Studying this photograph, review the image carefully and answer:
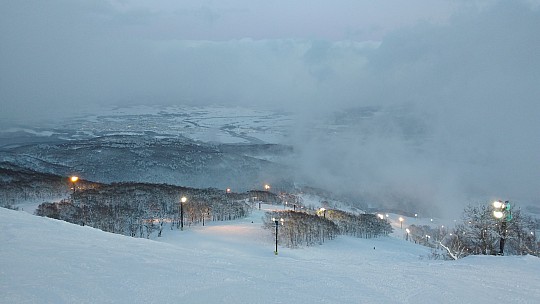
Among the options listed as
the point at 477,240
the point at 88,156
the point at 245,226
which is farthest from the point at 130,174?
the point at 477,240

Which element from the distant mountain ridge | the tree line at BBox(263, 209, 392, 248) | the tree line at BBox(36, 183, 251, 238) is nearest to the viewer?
the tree line at BBox(36, 183, 251, 238)

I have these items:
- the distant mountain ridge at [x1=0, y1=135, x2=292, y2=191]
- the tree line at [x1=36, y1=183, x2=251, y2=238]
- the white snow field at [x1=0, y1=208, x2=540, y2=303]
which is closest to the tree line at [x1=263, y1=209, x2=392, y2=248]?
the tree line at [x1=36, y1=183, x2=251, y2=238]

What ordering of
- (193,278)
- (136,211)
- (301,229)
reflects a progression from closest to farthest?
(193,278), (301,229), (136,211)

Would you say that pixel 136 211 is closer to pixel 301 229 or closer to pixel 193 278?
pixel 301 229

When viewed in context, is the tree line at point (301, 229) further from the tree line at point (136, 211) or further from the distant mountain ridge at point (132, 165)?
the distant mountain ridge at point (132, 165)

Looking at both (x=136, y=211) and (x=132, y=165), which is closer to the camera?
(x=136, y=211)

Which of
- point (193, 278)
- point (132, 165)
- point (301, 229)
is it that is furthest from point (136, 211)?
point (132, 165)

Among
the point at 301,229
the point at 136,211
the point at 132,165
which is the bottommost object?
the point at 301,229

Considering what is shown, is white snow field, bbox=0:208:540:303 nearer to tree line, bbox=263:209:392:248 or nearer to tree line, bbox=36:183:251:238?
tree line, bbox=263:209:392:248

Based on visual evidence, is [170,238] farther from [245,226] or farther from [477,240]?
[477,240]
